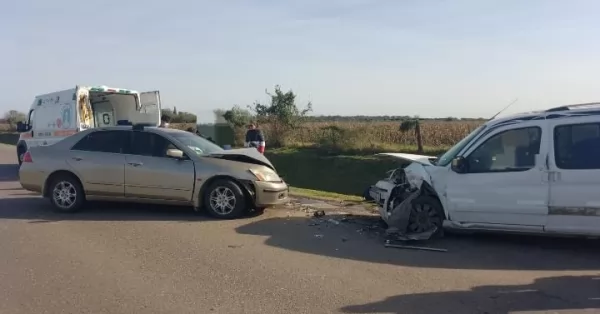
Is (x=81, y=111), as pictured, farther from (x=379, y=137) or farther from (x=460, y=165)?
(x=379, y=137)

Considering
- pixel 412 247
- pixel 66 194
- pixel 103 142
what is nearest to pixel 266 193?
pixel 412 247

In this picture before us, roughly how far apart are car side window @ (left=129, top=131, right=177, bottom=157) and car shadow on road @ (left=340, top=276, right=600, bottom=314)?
5495 millimetres

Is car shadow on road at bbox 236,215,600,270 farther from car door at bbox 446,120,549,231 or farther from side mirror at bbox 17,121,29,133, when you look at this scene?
side mirror at bbox 17,121,29,133

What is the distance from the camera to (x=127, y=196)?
9.60 metres

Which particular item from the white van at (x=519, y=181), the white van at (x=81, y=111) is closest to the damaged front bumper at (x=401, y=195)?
the white van at (x=519, y=181)

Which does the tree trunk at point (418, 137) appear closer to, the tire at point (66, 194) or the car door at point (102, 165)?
the car door at point (102, 165)

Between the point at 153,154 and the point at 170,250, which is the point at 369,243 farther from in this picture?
the point at 153,154

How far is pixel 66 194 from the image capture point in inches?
382

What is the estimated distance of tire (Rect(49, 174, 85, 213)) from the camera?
9688 mm

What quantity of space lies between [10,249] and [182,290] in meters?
2.98

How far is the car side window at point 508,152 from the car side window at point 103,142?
19.2 ft

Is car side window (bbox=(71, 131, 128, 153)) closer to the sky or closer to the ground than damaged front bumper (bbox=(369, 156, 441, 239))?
closer to the sky

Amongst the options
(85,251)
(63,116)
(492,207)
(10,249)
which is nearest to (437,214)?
(492,207)

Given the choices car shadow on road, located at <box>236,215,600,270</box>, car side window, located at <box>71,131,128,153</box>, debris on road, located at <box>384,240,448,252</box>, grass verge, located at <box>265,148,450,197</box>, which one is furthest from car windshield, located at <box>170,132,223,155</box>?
grass verge, located at <box>265,148,450,197</box>
